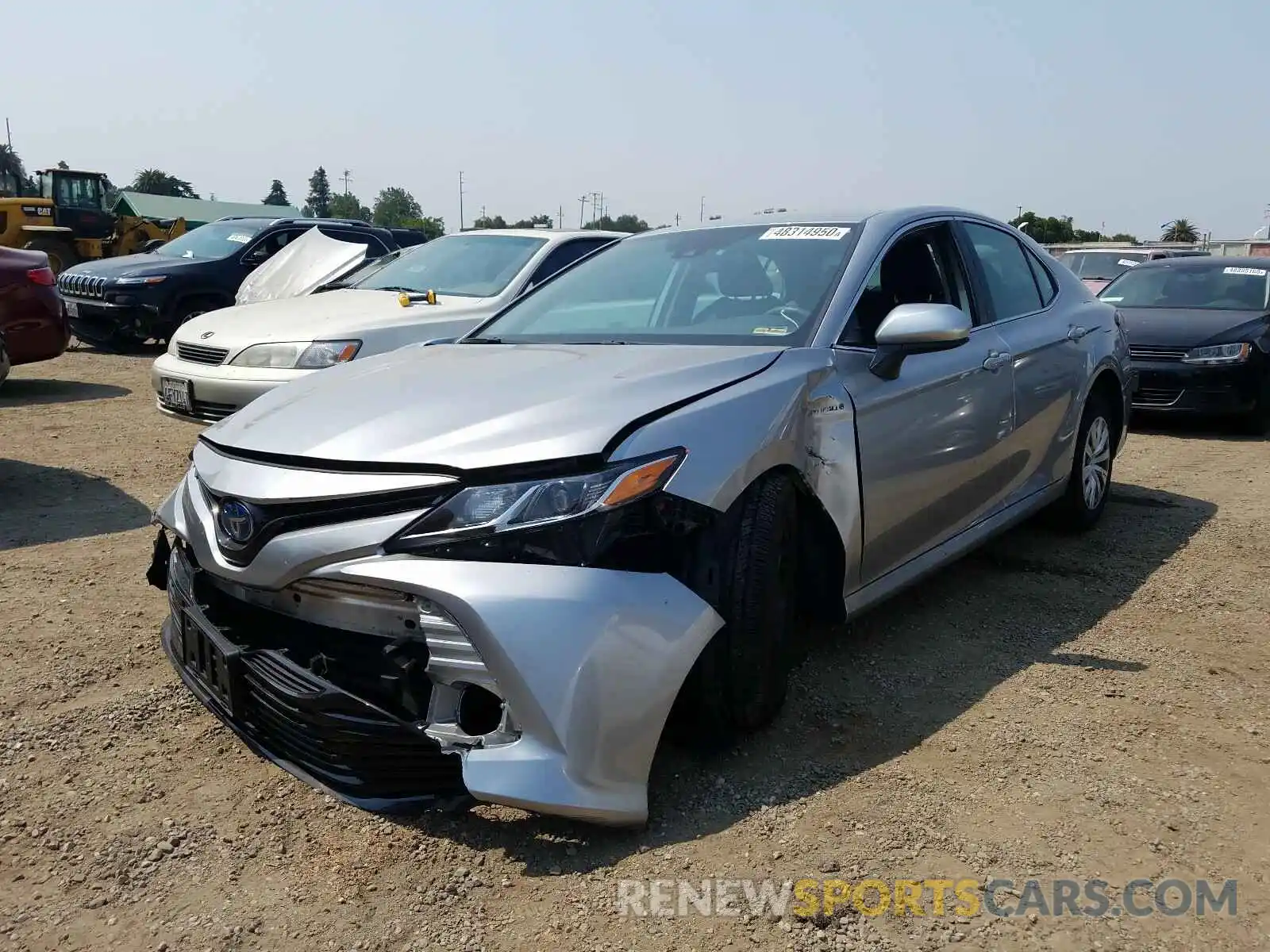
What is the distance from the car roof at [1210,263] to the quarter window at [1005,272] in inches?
238

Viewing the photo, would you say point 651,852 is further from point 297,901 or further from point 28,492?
point 28,492

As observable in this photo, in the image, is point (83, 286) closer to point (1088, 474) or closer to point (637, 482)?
point (1088, 474)

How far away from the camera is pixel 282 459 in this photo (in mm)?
2490

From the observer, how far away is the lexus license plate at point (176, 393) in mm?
5953

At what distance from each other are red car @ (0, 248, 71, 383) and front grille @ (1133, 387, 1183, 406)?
27.6 ft

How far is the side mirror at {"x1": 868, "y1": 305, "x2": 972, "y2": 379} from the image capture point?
118 inches

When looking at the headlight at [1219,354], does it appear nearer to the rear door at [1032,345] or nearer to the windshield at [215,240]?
the rear door at [1032,345]

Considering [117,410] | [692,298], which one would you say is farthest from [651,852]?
[117,410]

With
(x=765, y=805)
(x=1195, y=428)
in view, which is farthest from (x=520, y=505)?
(x=1195, y=428)

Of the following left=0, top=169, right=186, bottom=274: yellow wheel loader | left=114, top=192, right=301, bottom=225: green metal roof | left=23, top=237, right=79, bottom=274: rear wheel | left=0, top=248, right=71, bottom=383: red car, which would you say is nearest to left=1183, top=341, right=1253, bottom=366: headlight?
left=0, top=248, right=71, bottom=383: red car

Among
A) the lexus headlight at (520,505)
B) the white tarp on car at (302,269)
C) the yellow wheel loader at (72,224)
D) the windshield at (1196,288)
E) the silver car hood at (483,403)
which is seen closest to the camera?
the lexus headlight at (520,505)

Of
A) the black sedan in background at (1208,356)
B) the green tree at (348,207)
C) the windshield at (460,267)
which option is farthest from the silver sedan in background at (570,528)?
the green tree at (348,207)

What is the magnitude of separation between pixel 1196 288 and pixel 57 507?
899cm

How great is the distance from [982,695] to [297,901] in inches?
78.9
